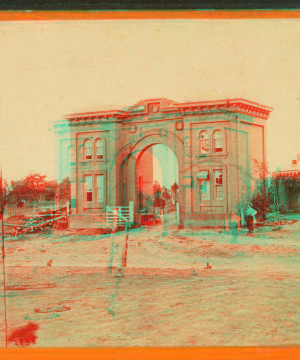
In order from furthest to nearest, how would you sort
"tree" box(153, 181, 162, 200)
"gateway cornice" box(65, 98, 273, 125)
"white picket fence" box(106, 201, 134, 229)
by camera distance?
"tree" box(153, 181, 162, 200) → "white picket fence" box(106, 201, 134, 229) → "gateway cornice" box(65, 98, 273, 125)

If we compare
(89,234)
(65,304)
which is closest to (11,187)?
(89,234)

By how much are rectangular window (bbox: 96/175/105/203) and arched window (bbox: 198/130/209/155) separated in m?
0.81

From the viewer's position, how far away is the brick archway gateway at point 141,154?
234 cm

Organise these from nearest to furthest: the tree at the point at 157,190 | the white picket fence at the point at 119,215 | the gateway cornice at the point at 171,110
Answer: the gateway cornice at the point at 171,110 < the white picket fence at the point at 119,215 < the tree at the point at 157,190

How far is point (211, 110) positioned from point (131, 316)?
1.63 m

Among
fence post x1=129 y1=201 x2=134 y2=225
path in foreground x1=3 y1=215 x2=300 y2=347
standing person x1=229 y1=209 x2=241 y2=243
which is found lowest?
path in foreground x1=3 y1=215 x2=300 y2=347

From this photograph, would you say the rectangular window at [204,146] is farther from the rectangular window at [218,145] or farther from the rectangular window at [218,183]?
the rectangular window at [218,183]

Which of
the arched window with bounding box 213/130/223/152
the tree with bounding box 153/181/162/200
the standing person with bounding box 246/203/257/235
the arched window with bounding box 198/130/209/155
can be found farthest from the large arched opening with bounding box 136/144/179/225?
the standing person with bounding box 246/203/257/235

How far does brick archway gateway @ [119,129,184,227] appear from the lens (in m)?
2.34

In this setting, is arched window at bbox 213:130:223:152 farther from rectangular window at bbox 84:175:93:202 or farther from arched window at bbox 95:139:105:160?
rectangular window at bbox 84:175:93:202

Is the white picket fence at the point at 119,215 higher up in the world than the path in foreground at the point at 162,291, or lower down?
higher up

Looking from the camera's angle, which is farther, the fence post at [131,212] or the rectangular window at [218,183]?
the fence post at [131,212]

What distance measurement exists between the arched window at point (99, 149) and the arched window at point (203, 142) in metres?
0.77

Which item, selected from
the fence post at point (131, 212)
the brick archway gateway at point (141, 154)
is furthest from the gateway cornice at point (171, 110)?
the fence post at point (131, 212)
